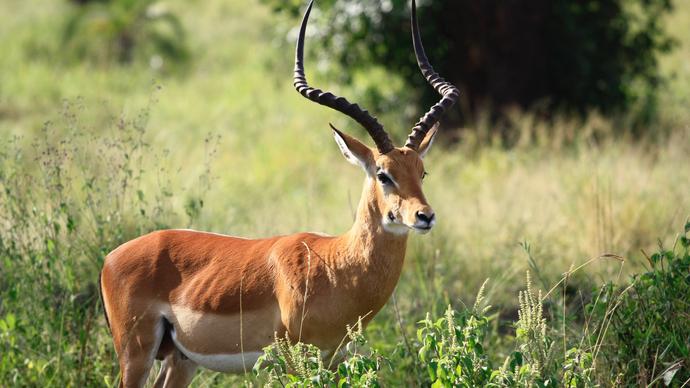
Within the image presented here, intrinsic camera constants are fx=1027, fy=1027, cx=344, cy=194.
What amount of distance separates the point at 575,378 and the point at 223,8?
19730mm

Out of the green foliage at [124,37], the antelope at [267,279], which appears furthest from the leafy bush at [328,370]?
the green foliage at [124,37]

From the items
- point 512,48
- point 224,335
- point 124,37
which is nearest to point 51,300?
point 224,335

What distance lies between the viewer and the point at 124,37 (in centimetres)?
1778

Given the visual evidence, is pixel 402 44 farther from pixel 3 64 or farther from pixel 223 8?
pixel 223 8

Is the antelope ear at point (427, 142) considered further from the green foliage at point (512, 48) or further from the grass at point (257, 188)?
the green foliage at point (512, 48)

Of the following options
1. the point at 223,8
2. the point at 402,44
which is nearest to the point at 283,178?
the point at 402,44

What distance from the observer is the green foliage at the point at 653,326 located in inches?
191

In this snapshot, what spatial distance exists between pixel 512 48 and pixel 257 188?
139 inches

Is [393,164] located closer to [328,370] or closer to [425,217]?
[425,217]

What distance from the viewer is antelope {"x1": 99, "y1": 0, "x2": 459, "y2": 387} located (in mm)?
4555

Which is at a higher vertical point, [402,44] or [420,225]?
[402,44]

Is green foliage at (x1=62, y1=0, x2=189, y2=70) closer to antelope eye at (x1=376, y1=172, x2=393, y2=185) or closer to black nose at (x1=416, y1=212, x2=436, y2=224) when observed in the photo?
antelope eye at (x1=376, y1=172, x2=393, y2=185)

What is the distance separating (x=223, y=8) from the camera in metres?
23.0

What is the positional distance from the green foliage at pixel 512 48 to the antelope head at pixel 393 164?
23.1ft
